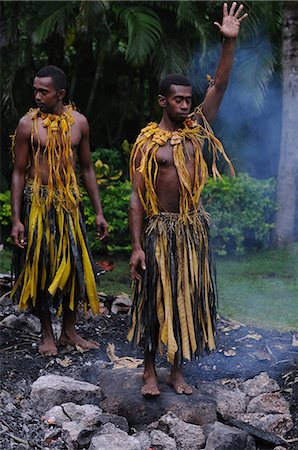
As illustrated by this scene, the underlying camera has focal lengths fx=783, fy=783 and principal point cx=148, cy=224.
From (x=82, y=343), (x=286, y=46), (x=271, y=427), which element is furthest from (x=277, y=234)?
(x=271, y=427)

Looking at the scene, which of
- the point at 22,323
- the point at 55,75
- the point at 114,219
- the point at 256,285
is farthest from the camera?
the point at 114,219

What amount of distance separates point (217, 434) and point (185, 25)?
6.03 meters

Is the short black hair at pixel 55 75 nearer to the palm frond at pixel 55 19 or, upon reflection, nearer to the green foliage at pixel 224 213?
the green foliage at pixel 224 213

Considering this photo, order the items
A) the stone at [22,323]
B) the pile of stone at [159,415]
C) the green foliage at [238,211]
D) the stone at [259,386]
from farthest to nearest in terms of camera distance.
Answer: the green foliage at [238,211] < the stone at [22,323] < the stone at [259,386] < the pile of stone at [159,415]

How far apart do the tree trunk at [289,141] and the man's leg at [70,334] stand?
12.9ft

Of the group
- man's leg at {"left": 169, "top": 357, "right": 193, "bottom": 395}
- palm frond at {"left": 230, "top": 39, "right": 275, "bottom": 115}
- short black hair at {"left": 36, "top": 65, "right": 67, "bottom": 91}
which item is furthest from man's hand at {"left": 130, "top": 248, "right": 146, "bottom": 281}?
palm frond at {"left": 230, "top": 39, "right": 275, "bottom": 115}

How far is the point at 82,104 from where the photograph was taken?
36.5 ft

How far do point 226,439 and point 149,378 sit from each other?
2.23 ft

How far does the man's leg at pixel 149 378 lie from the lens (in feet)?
14.0

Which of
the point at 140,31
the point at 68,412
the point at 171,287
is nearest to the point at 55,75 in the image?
the point at 171,287

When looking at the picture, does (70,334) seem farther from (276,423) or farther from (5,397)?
(276,423)

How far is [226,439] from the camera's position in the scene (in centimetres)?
380

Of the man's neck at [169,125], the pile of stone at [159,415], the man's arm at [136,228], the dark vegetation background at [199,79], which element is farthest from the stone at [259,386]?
the dark vegetation background at [199,79]

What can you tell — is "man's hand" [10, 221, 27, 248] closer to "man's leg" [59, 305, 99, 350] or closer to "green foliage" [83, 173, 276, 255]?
"man's leg" [59, 305, 99, 350]
